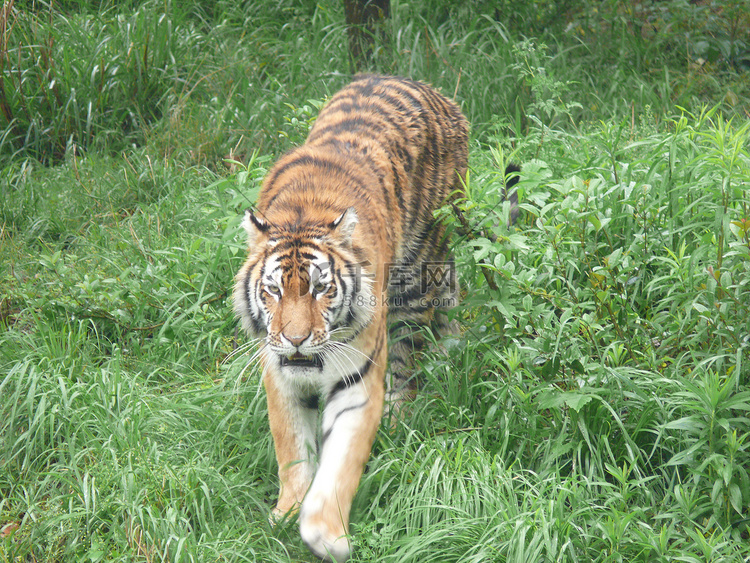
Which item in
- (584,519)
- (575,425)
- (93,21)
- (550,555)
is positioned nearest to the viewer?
(550,555)

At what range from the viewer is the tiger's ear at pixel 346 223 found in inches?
111

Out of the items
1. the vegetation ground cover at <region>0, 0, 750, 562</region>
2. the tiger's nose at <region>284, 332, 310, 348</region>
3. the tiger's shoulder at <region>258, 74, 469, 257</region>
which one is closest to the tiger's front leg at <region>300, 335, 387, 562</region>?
the vegetation ground cover at <region>0, 0, 750, 562</region>

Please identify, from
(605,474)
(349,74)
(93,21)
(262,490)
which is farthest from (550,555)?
(93,21)

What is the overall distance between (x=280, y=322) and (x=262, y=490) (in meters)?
0.79

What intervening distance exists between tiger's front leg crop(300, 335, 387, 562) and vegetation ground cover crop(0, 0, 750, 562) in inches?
4.5

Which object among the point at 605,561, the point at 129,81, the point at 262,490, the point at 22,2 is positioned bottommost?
the point at 262,490

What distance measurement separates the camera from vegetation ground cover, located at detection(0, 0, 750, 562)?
255 cm

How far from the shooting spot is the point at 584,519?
2547mm

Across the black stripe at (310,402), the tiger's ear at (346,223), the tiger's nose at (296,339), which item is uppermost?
the tiger's ear at (346,223)

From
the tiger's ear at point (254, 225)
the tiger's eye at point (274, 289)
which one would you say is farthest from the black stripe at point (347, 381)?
the tiger's ear at point (254, 225)

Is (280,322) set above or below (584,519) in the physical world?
above

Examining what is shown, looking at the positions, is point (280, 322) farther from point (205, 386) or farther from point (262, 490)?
point (205, 386)

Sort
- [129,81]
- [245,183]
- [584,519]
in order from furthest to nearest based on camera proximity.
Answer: [129,81] → [245,183] → [584,519]

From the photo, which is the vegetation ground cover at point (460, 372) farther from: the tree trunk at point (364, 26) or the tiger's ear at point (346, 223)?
the tree trunk at point (364, 26)
